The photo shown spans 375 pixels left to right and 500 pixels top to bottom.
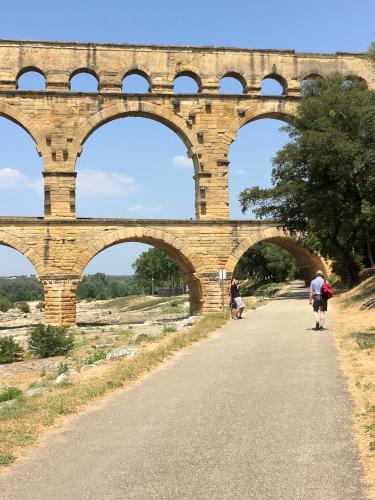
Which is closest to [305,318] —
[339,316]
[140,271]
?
[339,316]

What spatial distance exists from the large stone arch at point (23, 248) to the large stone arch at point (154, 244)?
1.64 meters

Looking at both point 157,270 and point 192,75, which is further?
point 157,270

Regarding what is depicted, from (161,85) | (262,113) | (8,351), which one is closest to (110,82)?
(161,85)

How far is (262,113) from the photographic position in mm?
28125

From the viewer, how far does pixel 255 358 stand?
10055mm

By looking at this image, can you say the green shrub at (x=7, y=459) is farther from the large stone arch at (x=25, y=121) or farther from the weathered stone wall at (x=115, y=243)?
the large stone arch at (x=25, y=121)

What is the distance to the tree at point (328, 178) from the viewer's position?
22.7 metres

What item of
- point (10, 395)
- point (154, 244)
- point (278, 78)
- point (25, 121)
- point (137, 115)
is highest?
point (278, 78)

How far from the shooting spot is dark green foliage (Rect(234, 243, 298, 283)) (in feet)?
157

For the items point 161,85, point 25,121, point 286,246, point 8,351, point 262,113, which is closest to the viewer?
point 8,351

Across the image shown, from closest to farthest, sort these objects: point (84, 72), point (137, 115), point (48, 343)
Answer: point (48, 343), point (84, 72), point (137, 115)

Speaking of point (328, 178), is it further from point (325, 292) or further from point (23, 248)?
point (23, 248)

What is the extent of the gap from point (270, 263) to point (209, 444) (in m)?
44.1

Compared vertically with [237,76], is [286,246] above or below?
below
